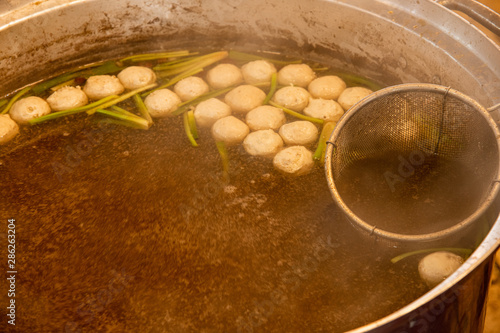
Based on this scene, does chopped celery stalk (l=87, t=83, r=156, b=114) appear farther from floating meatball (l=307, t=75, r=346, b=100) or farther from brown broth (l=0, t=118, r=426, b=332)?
floating meatball (l=307, t=75, r=346, b=100)

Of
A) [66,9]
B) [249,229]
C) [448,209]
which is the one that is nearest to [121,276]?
[249,229]

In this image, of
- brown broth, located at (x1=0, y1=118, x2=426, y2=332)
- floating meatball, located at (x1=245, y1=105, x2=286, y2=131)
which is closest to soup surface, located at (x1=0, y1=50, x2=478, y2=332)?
brown broth, located at (x1=0, y1=118, x2=426, y2=332)

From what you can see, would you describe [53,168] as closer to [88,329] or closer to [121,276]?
[121,276]

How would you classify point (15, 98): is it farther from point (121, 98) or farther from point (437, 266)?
point (437, 266)

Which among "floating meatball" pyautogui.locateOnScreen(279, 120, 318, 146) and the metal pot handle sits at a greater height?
the metal pot handle

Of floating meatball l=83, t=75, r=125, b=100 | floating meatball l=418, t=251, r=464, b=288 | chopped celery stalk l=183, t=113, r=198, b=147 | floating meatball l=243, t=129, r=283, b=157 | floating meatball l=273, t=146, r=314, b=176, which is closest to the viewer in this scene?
floating meatball l=418, t=251, r=464, b=288

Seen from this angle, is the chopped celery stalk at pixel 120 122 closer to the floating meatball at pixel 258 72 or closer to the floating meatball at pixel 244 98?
the floating meatball at pixel 244 98

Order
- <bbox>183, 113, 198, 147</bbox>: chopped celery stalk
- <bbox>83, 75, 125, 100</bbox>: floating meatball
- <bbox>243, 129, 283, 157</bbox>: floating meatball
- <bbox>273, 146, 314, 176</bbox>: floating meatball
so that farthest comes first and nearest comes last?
<bbox>83, 75, 125, 100</bbox>: floating meatball < <bbox>183, 113, 198, 147</bbox>: chopped celery stalk < <bbox>243, 129, 283, 157</bbox>: floating meatball < <bbox>273, 146, 314, 176</bbox>: floating meatball

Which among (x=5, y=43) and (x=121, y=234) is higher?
(x=5, y=43)
